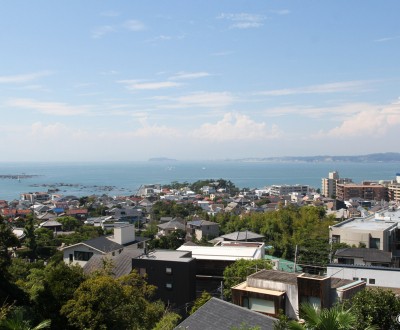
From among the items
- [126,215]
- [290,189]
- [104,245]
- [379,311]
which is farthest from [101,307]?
[290,189]

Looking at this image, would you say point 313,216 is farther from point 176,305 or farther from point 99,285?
point 99,285

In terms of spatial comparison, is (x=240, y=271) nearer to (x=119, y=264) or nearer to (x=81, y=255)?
(x=119, y=264)

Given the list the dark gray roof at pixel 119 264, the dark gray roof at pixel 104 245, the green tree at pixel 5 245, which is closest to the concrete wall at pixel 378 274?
the dark gray roof at pixel 119 264

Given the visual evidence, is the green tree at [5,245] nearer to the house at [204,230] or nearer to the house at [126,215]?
the house at [204,230]

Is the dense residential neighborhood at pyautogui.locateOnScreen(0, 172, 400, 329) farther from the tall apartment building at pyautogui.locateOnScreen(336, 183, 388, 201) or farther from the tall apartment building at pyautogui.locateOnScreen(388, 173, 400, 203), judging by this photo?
the tall apartment building at pyautogui.locateOnScreen(388, 173, 400, 203)

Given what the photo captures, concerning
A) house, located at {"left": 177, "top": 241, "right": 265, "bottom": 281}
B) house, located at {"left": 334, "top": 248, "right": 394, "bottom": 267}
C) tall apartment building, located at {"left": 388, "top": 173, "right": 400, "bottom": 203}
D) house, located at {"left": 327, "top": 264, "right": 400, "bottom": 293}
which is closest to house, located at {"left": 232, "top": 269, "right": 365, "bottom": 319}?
house, located at {"left": 327, "top": 264, "right": 400, "bottom": 293}
